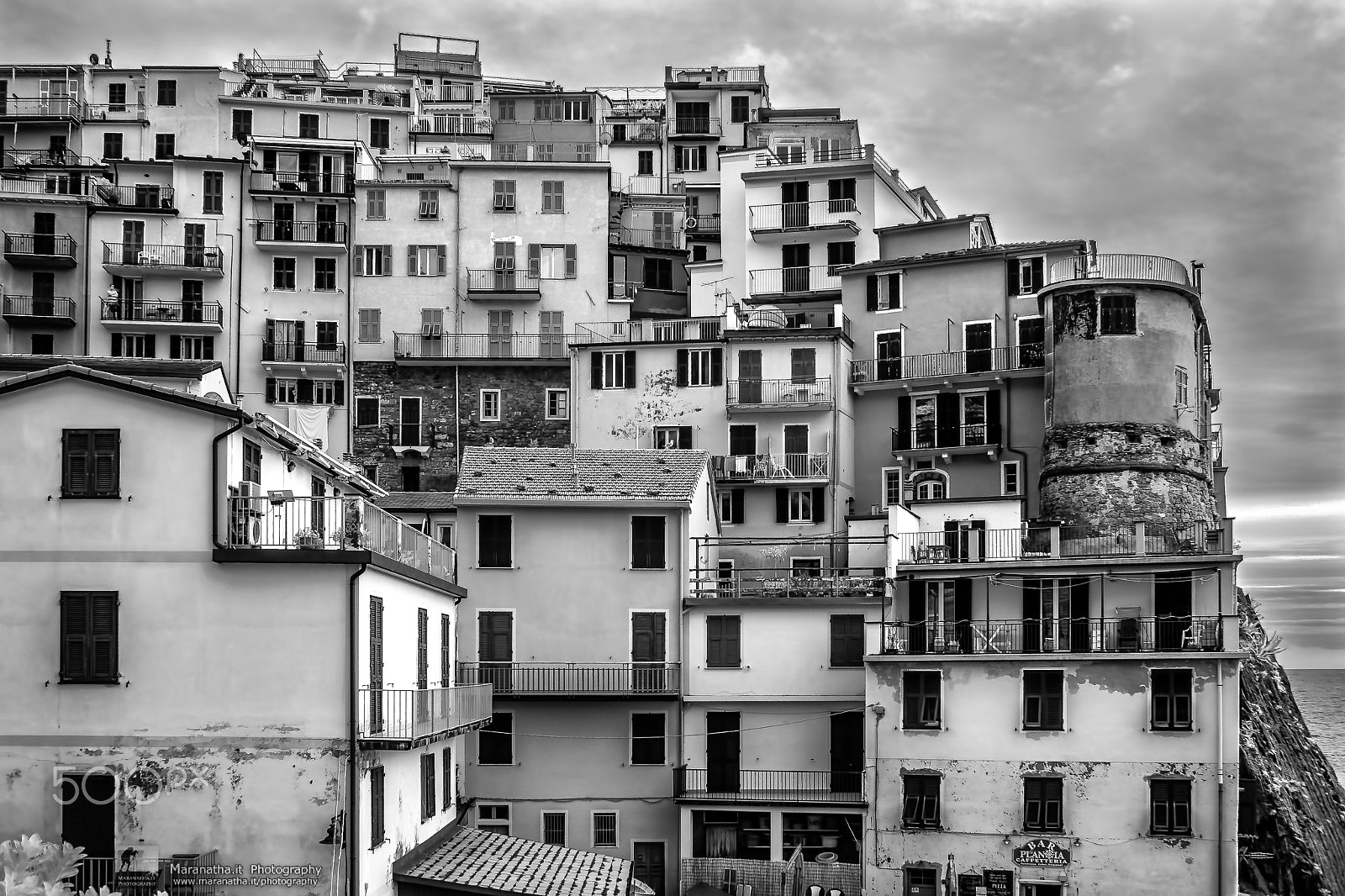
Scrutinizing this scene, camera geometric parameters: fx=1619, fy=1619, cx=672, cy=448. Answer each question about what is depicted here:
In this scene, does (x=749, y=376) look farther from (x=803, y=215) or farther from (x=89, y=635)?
(x=89, y=635)

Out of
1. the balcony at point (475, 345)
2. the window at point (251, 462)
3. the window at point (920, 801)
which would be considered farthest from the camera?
the balcony at point (475, 345)

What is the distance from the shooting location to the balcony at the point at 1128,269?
2292 inches

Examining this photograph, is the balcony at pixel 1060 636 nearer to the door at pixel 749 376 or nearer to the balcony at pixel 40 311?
the door at pixel 749 376

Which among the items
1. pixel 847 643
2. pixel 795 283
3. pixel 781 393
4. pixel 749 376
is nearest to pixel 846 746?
pixel 847 643

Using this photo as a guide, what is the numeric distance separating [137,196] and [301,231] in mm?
8615

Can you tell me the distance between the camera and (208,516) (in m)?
30.6

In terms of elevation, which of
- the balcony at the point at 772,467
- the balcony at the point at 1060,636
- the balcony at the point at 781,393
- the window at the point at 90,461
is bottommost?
the balcony at the point at 1060,636

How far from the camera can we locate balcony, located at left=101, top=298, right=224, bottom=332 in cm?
7531

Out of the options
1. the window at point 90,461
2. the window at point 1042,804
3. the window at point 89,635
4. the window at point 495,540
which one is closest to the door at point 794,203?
the window at point 495,540

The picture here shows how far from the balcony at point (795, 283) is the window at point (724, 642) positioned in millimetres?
27030

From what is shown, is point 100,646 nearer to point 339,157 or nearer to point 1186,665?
point 1186,665

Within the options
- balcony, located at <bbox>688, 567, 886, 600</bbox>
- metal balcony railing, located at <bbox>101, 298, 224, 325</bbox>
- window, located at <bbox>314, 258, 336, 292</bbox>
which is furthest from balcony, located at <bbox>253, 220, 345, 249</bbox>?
balcony, located at <bbox>688, 567, 886, 600</bbox>

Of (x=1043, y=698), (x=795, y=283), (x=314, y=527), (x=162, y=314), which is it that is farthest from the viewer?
(x=795, y=283)

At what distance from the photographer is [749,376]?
65812 millimetres
